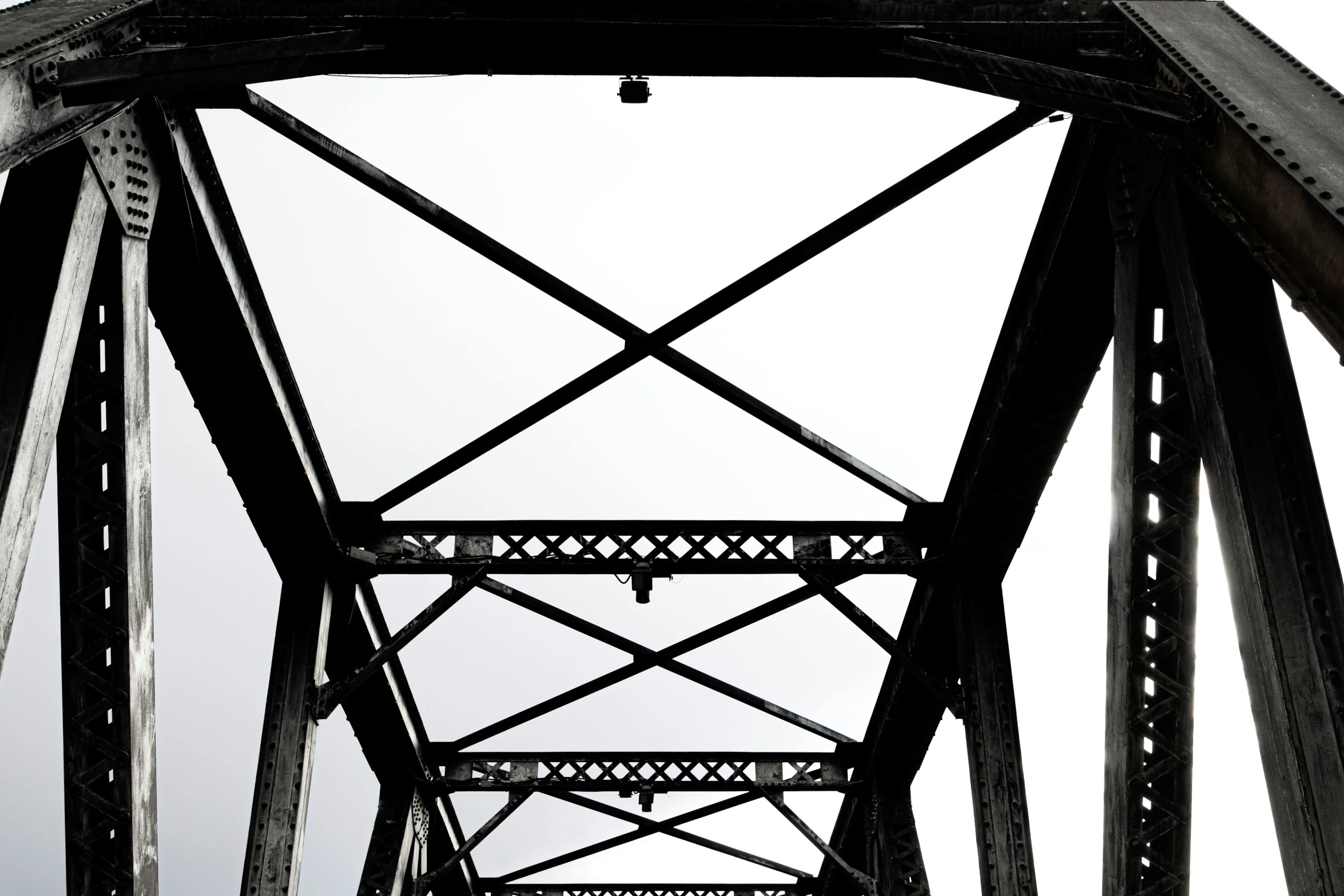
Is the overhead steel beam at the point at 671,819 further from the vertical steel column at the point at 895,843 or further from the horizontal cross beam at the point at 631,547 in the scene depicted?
the horizontal cross beam at the point at 631,547

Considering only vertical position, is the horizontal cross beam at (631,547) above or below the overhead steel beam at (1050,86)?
above

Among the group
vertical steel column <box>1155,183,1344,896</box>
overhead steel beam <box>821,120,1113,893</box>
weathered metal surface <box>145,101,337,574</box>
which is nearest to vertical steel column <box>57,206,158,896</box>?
weathered metal surface <box>145,101,337,574</box>

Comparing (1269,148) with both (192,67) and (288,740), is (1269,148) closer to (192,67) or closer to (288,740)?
(192,67)

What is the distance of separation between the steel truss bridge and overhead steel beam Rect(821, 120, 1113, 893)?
0.11ft

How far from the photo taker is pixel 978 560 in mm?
12648

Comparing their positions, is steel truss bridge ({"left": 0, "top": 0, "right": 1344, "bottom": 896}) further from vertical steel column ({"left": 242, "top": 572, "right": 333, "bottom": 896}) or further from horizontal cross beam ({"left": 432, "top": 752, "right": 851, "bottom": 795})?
horizontal cross beam ({"left": 432, "top": 752, "right": 851, "bottom": 795})

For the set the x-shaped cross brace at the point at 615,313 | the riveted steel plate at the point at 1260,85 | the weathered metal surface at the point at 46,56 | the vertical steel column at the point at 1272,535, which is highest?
the x-shaped cross brace at the point at 615,313

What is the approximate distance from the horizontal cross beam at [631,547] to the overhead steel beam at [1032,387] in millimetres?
773

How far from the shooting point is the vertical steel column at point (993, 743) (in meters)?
11.4

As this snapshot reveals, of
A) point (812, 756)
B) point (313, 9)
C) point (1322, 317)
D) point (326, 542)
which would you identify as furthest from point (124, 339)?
point (812, 756)

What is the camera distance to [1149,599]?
724 centimetres

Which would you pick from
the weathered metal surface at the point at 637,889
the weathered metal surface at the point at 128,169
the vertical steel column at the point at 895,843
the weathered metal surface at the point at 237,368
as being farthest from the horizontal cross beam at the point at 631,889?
the weathered metal surface at the point at 128,169

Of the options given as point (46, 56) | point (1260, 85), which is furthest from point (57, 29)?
point (1260, 85)

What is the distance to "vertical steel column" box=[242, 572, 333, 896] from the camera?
11.1 m
